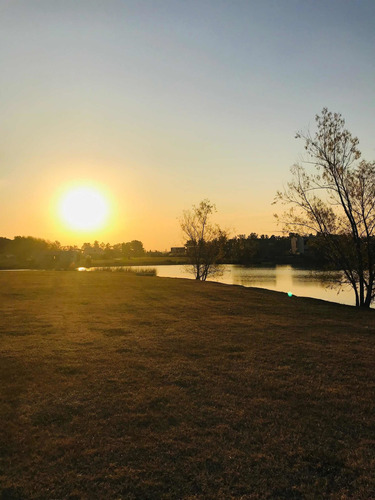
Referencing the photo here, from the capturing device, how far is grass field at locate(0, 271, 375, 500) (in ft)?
14.3

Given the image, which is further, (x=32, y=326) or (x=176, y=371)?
(x=32, y=326)

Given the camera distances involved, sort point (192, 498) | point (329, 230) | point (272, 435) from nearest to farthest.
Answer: point (192, 498) → point (272, 435) → point (329, 230)

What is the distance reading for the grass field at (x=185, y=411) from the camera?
4348 millimetres

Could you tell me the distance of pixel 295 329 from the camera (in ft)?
40.9

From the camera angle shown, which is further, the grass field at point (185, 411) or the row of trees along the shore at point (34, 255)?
the row of trees along the shore at point (34, 255)

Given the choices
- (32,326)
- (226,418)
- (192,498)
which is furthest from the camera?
(32,326)

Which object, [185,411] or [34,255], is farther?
[34,255]

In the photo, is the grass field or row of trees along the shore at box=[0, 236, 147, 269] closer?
the grass field

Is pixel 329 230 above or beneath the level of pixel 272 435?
above

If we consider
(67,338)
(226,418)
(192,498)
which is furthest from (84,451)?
(67,338)

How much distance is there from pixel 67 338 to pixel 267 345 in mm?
5588

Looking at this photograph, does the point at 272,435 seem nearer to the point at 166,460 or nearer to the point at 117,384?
the point at 166,460

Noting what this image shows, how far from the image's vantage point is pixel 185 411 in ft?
20.0

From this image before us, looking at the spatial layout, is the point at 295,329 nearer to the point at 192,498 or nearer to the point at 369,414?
the point at 369,414
